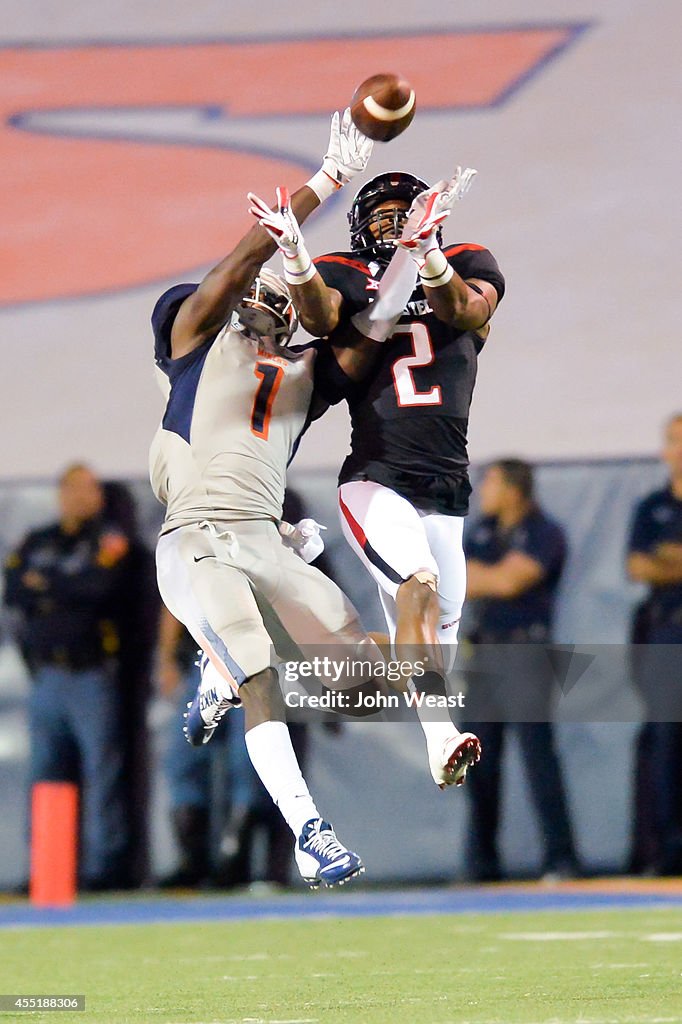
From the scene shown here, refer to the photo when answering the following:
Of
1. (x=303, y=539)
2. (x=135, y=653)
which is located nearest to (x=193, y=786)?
(x=135, y=653)

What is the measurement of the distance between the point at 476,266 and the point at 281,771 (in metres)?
1.62

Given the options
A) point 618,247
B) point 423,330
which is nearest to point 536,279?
point 618,247

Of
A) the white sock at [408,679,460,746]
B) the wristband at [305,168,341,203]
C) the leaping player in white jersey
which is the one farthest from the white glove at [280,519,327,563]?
the wristband at [305,168,341,203]

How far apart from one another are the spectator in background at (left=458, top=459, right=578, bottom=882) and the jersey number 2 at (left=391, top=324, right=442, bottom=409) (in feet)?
10.9

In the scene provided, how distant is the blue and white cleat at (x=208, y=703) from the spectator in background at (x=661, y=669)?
139 inches

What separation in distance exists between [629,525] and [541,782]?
1.39 metres

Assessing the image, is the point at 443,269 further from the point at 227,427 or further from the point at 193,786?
the point at 193,786

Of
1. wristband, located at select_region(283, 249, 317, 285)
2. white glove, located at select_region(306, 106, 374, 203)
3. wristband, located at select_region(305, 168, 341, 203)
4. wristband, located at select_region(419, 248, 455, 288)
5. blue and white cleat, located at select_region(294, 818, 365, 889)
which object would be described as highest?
white glove, located at select_region(306, 106, 374, 203)

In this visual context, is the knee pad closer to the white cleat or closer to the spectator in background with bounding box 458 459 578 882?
the white cleat

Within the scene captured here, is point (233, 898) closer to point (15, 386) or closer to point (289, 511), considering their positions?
point (289, 511)

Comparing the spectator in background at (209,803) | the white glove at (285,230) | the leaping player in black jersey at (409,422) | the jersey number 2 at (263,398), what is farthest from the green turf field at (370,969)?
the white glove at (285,230)

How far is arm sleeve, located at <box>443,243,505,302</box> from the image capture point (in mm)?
4918

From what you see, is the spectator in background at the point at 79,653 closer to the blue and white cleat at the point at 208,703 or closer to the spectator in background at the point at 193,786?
the spectator in background at the point at 193,786

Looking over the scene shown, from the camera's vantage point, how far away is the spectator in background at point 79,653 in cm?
837
